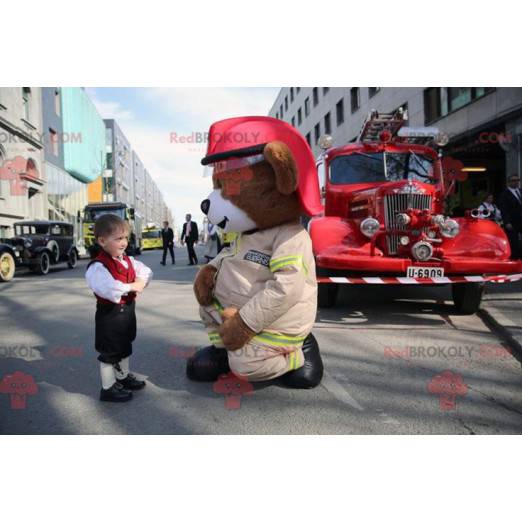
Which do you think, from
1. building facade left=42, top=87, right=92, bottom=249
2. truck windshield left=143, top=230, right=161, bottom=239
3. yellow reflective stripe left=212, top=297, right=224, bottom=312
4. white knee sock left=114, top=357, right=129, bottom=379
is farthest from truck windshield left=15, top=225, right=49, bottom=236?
truck windshield left=143, top=230, right=161, bottom=239

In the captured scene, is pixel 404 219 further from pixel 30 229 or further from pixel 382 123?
pixel 30 229

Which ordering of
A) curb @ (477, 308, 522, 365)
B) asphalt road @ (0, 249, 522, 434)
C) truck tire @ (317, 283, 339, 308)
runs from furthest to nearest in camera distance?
1. truck tire @ (317, 283, 339, 308)
2. curb @ (477, 308, 522, 365)
3. asphalt road @ (0, 249, 522, 434)

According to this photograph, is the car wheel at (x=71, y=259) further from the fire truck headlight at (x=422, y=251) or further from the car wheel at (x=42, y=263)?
the fire truck headlight at (x=422, y=251)

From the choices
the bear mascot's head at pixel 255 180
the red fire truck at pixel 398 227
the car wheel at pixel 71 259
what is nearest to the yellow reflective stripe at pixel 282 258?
the bear mascot's head at pixel 255 180

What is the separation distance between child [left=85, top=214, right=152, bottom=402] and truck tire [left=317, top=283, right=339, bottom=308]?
9.86 feet

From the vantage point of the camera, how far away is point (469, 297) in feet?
16.5

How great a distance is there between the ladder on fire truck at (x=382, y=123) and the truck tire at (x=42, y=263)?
9.63 m

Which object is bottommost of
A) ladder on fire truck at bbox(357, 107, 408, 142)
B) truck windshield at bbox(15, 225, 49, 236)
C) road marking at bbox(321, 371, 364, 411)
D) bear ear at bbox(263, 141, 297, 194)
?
road marking at bbox(321, 371, 364, 411)

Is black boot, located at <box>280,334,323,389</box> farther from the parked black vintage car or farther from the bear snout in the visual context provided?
the parked black vintage car

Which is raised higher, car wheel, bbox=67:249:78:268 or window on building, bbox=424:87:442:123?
window on building, bbox=424:87:442:123

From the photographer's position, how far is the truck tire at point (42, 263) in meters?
12.1

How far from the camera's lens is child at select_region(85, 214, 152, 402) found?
2592 mm

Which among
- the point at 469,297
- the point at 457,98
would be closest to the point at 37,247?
the point at 469,297

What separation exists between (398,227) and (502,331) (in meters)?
1.56
